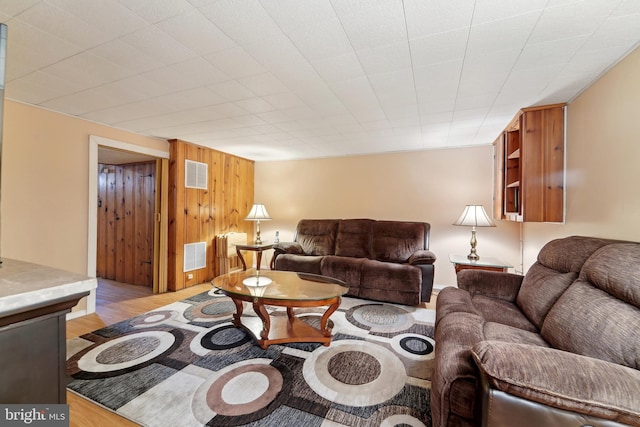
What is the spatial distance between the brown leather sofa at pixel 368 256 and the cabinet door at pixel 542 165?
3.93ft

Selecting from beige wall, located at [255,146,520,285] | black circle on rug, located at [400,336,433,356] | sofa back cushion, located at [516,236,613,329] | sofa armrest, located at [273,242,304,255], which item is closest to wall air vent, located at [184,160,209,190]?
beige wall, located at [255,146,520,285]

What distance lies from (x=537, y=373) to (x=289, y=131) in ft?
10.0

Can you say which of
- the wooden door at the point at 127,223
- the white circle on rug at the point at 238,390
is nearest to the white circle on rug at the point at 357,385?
the white circle on rug at the point at 238,390

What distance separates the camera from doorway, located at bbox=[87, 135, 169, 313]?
3.68m

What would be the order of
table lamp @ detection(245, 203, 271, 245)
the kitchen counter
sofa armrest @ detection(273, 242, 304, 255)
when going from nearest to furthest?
the kitchen counter, sofa armrest @ detection(273, 242, 304, 255), table lamp @ detection(245, 203, 271, 245)

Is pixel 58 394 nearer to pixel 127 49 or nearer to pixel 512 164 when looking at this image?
pixel 127 49

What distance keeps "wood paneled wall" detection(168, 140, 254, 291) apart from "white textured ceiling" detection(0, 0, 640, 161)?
103 centimetres

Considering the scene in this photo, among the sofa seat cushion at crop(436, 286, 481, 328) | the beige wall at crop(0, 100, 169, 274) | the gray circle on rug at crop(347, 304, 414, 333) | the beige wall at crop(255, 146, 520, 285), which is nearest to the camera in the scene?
the sofa seat cushion at crop(436, 286, 481, 328)

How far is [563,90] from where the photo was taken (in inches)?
84.0

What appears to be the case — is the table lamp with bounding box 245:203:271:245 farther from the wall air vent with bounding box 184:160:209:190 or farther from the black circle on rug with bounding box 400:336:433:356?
the black circle on rug with bounding box 400:336:433:356

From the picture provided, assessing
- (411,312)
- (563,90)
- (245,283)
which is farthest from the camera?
(411,312)

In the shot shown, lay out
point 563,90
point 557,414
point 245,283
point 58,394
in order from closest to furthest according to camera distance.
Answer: point 58,394 < point 557,414 < point 563,90 < point 245,283

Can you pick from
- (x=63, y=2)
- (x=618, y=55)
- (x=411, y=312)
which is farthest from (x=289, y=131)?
(x=618, y=55)

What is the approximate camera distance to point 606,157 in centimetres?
184
